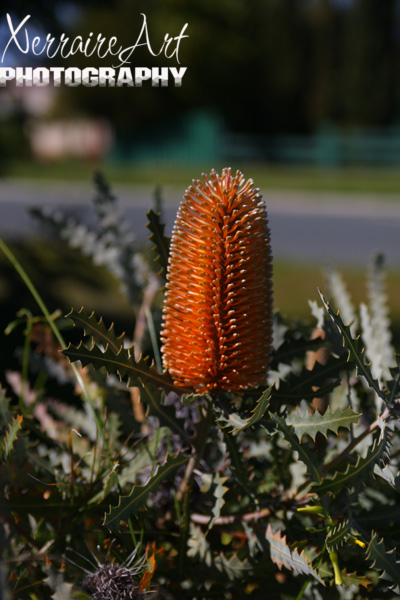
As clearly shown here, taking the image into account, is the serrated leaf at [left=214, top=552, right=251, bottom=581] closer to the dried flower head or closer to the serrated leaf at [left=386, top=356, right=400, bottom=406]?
the dried flower head

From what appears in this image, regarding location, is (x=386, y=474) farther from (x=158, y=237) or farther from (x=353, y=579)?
(x=158, y=237)

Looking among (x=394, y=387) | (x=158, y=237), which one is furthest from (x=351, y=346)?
(x=158, y=237)

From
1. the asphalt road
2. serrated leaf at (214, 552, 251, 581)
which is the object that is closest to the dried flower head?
serrated leaf at (214, 552, 251, 581)

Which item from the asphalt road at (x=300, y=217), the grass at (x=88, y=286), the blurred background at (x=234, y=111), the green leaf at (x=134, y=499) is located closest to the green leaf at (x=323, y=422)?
the green leaf at (x=134, y=499)

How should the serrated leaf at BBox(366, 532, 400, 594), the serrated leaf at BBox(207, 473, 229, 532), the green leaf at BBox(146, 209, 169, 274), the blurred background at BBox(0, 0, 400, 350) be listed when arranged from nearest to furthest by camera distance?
1. the serrated leaf at BBox(366, 532, 400, 594)
2. the serrated leaf at BBox(207, 473, 229, 532)
3. the green leaf at BBox(146, 209, 169, 274)
4. the blurred background at BBox(0, 0, 400, 350)

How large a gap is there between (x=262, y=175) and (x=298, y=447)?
63.5 ft

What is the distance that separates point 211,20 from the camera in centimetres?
2380

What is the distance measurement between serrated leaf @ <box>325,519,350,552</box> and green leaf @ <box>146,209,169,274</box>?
373 mm

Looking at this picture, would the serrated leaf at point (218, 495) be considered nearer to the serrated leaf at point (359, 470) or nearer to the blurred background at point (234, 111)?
the serrated leaf at point (359, 470)

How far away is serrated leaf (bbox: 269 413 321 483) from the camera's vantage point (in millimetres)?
686

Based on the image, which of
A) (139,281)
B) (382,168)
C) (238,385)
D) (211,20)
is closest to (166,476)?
(238,385)

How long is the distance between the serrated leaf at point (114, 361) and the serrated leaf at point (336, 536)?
25cm

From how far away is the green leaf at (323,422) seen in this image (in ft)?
2.30

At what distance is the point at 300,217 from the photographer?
13.1 metres
